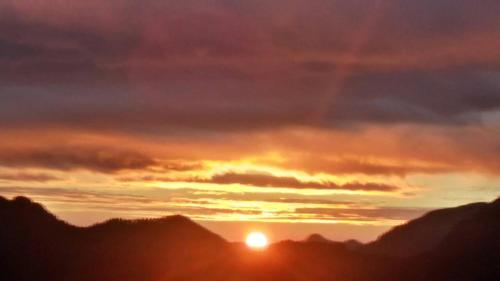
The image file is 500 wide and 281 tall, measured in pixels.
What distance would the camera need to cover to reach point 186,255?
11156 centimetres

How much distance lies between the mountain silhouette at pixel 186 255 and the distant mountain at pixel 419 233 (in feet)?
69.1

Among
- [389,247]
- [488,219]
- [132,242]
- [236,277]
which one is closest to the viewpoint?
[236,277]

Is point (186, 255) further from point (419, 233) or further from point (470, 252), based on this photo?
point (419, 233)

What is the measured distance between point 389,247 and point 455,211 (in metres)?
12.7

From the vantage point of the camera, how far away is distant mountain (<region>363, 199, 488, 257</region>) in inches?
5728

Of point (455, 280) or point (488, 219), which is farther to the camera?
point (488, 219)

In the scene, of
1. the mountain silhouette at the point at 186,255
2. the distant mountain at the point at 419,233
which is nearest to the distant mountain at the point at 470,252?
the mountain silhouette at the point at 186,255

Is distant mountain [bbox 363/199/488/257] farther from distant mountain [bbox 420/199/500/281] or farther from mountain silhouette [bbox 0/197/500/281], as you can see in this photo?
mountain silhouette [bbox 0/197/500/281]

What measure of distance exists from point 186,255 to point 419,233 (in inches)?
2205

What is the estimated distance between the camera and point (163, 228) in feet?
383

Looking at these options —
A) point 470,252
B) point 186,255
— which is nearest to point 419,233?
point 470,252

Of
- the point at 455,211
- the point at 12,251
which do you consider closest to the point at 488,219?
the point at 455,211

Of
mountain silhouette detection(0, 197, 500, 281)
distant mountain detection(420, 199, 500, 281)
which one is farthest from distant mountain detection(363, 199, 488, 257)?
mountain silhouette detection(0, 197, 500, 281)

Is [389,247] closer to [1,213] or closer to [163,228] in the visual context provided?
[163,228]
